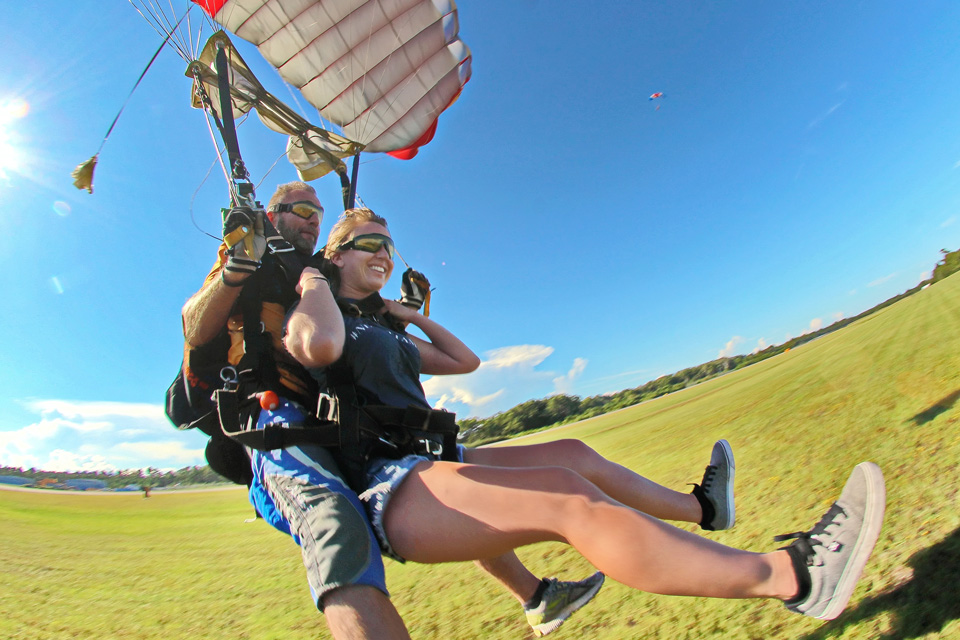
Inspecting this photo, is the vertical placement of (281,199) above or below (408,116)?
below

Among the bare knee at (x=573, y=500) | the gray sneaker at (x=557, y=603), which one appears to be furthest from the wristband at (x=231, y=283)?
the gray sneaker at (x=557, y=603)

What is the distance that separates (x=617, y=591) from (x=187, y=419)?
215 centimetres

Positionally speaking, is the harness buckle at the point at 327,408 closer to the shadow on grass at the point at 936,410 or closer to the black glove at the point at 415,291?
the black glove at the point at 415,291

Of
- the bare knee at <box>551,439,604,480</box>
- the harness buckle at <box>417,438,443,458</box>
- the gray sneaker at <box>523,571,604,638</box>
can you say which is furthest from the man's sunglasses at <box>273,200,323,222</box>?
the gray sneaker at <box>523,571,604,638</box>

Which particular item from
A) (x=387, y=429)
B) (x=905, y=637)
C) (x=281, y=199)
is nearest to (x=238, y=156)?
(x=281, y=199)

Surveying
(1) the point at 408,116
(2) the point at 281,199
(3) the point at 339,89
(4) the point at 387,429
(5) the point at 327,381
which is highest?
(3) the point at 339,89

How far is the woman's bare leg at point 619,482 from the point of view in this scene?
1.72 metres

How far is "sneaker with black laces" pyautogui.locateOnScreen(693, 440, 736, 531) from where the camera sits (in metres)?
1.74

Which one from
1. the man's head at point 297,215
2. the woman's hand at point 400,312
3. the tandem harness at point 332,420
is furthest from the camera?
the man's head at point 297,215

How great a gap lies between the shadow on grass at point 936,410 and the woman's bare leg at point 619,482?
225 cm

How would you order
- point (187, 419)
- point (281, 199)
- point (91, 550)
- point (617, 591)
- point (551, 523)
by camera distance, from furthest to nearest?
point (91, 550), point (281, 199), point (617, 591), point (187, 419), point (551, 523)

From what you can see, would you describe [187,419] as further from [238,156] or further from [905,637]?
[905,637]

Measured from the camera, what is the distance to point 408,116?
674 cm

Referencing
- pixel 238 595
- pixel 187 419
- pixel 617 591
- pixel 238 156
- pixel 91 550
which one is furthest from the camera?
pixel 91 550
